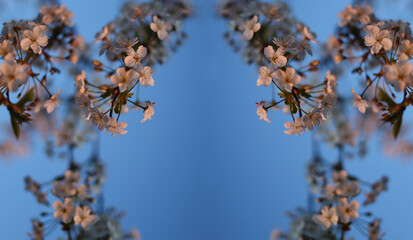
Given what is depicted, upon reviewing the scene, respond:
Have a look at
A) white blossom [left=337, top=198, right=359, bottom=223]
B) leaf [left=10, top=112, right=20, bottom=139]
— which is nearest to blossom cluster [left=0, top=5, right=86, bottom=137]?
leaf [left=10, top=112, right=20, bottom=139]

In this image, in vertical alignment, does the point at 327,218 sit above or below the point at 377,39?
below

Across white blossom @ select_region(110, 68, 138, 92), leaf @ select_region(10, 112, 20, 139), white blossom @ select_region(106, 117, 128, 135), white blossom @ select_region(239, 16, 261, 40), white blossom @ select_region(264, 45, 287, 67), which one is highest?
white blossom @ select_region(239, 16, 261, 40)

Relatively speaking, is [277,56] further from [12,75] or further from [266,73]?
[12,75]

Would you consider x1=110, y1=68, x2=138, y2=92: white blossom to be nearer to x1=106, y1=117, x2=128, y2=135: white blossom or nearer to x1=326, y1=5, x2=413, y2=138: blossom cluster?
x1=106, y1=117, x2=128, y2=135: white blossom

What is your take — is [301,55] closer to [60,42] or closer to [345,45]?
[345,45]

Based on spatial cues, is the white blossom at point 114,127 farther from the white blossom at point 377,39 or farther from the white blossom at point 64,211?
the white blossom at point 377,39

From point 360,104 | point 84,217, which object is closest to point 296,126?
point 360,104

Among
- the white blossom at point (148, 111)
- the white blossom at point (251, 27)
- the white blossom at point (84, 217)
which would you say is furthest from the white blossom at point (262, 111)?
the white blossom at point (84, 217)

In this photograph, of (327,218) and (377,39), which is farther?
(327,218)
